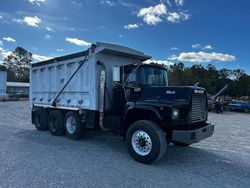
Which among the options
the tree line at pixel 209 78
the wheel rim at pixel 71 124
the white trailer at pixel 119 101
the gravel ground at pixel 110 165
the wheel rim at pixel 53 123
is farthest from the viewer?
the tree line at pixel 209 78

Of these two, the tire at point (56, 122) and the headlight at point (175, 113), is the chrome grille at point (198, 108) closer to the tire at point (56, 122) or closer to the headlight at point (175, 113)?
the headlight at point (175, 113)

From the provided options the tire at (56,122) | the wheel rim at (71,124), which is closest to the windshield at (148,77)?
the wheel rim at (71,124)

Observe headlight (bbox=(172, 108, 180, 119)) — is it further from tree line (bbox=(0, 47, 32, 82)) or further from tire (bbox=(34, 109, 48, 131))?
tree line (bbox=(0, 47, 32, 82))

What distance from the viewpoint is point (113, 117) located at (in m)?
6.74

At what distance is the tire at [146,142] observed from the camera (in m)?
5.24

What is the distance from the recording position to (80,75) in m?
7.74

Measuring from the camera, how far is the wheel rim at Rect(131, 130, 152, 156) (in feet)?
17.9

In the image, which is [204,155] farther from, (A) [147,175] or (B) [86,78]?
(B) [86,78]

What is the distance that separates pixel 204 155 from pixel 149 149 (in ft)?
6.25

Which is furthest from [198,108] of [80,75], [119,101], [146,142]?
[80,75]

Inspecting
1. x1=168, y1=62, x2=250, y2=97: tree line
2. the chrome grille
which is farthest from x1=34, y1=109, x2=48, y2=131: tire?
x1=168, y1=62, x2=250, y2=97: tree line

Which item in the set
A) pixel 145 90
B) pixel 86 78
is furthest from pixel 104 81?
pixel 145 90

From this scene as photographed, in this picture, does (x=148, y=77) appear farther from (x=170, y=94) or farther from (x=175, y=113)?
(x=175, y=113)

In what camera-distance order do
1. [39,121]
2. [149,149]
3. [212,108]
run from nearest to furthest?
[149,149] < [39,121] < [212,108]
